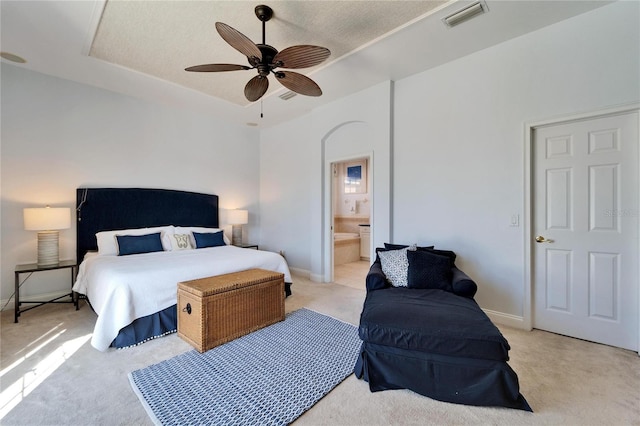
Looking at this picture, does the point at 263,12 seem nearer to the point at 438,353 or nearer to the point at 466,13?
the point at 466,13

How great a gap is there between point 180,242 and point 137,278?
1605 mm

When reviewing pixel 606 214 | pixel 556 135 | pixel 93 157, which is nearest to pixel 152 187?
pixel 93 157

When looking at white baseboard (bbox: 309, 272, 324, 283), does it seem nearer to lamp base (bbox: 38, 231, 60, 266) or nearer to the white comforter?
the white comforter

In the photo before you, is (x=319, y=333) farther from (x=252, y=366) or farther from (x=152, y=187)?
(x=152, y=187)

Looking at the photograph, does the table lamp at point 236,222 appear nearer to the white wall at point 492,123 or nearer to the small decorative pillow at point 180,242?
the small decorative pillow at point 180,242

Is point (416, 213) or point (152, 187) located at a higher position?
point (152, 187)

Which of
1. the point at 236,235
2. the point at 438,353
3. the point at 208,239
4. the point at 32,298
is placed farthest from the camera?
the point at 236,235

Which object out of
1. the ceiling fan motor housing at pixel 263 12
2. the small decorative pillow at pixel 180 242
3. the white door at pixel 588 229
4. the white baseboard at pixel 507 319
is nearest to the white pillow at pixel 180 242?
the small decorative pillow at pixel 180 242

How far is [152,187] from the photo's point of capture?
4.51 meters

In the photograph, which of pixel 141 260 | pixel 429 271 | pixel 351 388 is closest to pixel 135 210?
pixel 141 260

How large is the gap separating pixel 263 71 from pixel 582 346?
377 cm

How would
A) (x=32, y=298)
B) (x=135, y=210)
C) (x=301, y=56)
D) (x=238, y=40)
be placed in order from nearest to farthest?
(x=238, y=40), (x=301, y=56), (x=32, y=298), (x=135, y=210)

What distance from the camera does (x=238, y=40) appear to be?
6.76 ft

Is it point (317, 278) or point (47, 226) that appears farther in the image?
point (317, 278)
